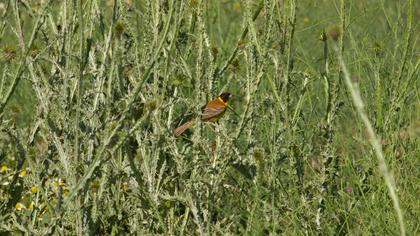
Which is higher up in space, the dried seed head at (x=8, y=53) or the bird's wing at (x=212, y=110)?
the dried seed head at (x=8, y=53)

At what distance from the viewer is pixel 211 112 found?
335cm

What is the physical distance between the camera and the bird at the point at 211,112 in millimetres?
3264

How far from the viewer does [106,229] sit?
311 cm

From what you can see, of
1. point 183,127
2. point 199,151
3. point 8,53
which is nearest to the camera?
point 8,53

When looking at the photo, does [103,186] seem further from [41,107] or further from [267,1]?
[267,1]

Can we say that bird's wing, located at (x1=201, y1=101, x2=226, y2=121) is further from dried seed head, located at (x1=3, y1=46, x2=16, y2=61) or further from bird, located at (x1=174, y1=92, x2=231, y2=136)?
dried seed head, located at (x1=3, y1=46, x2=16, y2=61)

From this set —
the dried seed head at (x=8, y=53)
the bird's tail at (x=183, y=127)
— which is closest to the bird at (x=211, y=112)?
the bird's tail at (x=183, y=127)

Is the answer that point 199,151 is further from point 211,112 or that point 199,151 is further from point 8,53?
point 8,53

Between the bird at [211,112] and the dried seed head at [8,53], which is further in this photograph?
the bird at [211,112]

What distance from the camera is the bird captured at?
326cm

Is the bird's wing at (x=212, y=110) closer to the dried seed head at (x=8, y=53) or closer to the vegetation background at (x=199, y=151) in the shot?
the vegetation background at (x=199, y=151)

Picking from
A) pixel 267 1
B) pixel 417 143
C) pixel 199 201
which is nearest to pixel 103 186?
pixel 199 201

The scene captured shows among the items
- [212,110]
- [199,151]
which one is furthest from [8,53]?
[212,110]

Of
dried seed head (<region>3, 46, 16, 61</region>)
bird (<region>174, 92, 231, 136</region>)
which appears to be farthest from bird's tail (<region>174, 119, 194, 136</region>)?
dried seed head (<region>3, 46, 16, 61</region>)
